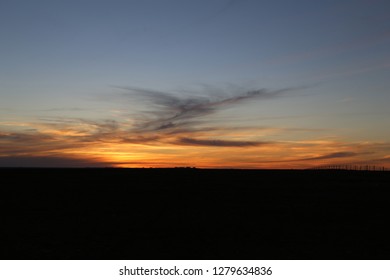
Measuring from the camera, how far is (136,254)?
15375mm

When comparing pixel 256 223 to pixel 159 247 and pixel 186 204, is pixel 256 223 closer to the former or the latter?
pixel 159 247

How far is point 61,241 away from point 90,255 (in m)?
3.08

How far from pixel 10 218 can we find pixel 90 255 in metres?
10.9

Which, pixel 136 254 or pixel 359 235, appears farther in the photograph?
pixel 359 235

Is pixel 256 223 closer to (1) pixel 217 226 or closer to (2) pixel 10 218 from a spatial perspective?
(1) pixel 217 226

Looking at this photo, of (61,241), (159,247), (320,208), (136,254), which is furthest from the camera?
(320,208)

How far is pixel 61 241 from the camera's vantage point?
17.9m

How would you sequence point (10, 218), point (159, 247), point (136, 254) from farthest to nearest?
point (10, 218)
point (159, 247)
point (136, 254)

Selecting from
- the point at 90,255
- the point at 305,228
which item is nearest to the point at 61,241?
the point at 90,255

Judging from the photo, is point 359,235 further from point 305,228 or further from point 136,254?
point 136,254
